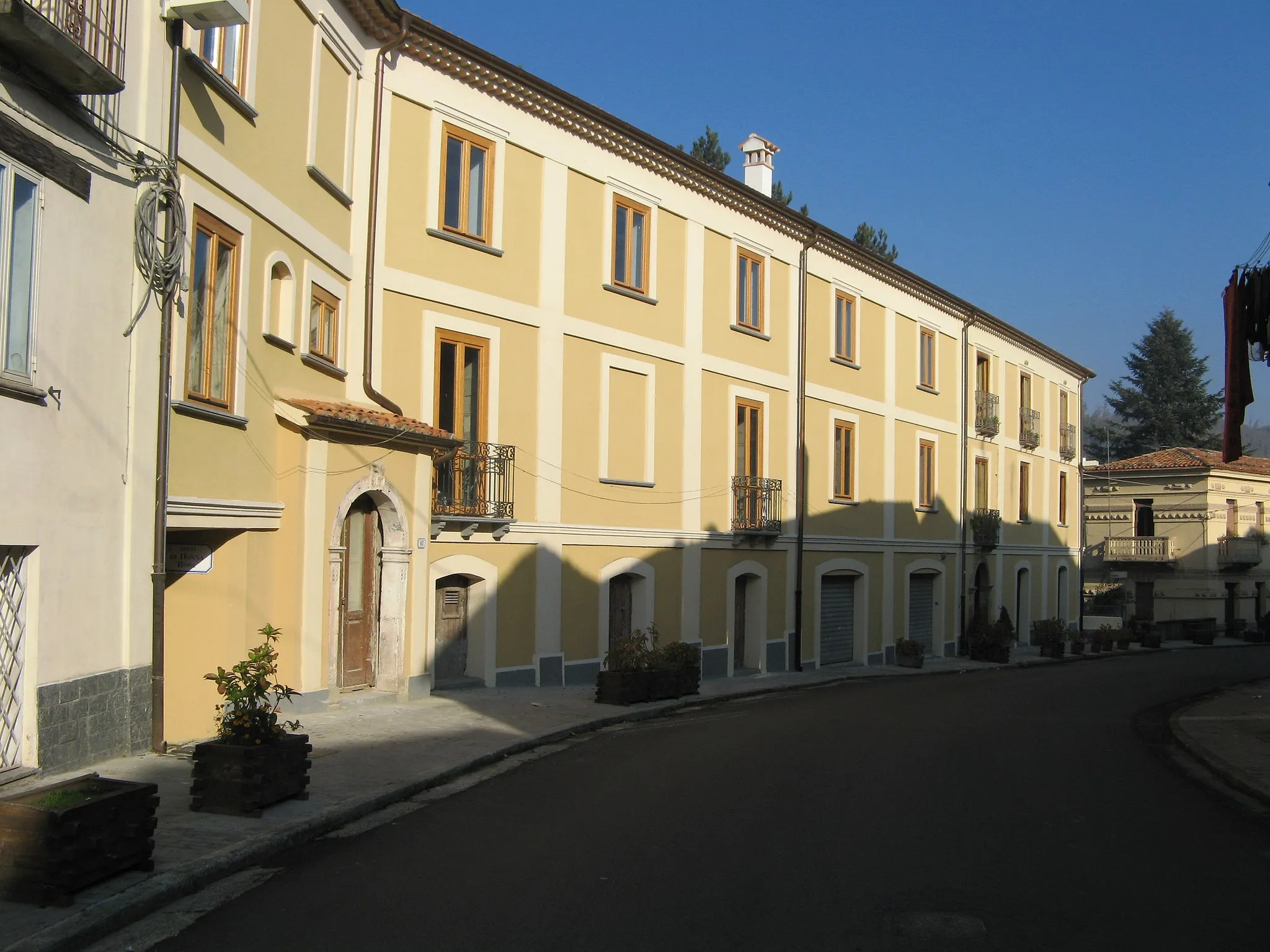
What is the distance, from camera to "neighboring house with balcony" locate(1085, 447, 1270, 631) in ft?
167

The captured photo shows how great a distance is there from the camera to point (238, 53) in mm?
12156

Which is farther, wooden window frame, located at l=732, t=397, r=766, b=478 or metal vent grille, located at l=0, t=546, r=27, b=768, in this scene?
wooden window frame, located at l=732, t=397, r=766, b=478

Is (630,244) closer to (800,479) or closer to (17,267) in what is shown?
(800,479)

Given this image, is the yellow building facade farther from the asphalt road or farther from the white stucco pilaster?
the asphalt road

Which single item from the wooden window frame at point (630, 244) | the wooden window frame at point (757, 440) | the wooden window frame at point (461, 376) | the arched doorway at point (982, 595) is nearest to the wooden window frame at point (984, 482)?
the arched doorway at point (982, 595)

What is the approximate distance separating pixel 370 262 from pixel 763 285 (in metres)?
10.9

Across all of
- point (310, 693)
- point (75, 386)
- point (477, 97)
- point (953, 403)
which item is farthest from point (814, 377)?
point (75, 386)

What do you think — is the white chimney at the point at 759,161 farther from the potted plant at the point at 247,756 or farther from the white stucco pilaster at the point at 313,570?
the potted plant at the point at 247,756

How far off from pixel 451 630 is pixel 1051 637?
82.1ft

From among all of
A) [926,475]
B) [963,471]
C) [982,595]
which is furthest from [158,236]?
[982,595]

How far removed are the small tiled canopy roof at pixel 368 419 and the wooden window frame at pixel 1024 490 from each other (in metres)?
27.8

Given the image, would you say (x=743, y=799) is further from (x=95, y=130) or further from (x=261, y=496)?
(x=95, y=130)

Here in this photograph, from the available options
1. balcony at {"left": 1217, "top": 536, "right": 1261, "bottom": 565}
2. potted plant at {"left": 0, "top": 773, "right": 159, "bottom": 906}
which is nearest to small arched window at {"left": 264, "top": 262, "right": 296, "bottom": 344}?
potted plant at {"left": 0, "top": 773, "right": 159, "bottom": 906}

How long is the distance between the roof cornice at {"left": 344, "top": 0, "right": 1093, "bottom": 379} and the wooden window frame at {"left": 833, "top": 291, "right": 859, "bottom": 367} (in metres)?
0.84
